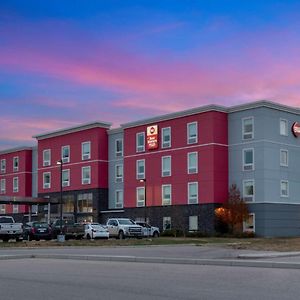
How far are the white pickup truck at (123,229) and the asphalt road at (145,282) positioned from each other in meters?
29.7

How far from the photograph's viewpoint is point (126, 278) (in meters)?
16.4

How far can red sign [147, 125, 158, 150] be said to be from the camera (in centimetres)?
6862

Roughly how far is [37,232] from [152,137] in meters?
23.0

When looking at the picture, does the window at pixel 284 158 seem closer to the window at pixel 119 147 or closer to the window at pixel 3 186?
the window at pixel 119 147

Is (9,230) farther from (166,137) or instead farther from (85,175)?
(85,175)

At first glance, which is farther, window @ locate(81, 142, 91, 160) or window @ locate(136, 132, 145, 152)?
window @ locate(81, 142, 91, 160)

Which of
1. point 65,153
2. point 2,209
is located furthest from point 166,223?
point 2,209

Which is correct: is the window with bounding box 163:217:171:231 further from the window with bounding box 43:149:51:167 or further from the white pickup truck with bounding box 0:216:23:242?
the window with bounding box 43:149:51:167

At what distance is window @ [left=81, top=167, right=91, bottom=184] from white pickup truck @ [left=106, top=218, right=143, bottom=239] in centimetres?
2473

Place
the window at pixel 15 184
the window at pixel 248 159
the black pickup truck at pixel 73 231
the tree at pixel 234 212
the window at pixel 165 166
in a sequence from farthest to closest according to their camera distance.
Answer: the window at pixel 15 184
the window at pixel 165 166
the window at pixel 248 159
the tree at pixel 234 212
the black pickup truck at pixel 73 231

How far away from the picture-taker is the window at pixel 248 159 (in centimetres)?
6119

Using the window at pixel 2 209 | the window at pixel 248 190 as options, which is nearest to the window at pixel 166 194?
the window at pixel 248 190

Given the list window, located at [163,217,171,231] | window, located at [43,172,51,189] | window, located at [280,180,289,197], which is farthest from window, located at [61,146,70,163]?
window, located at [280,180,289,197]

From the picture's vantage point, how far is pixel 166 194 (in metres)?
67.5
